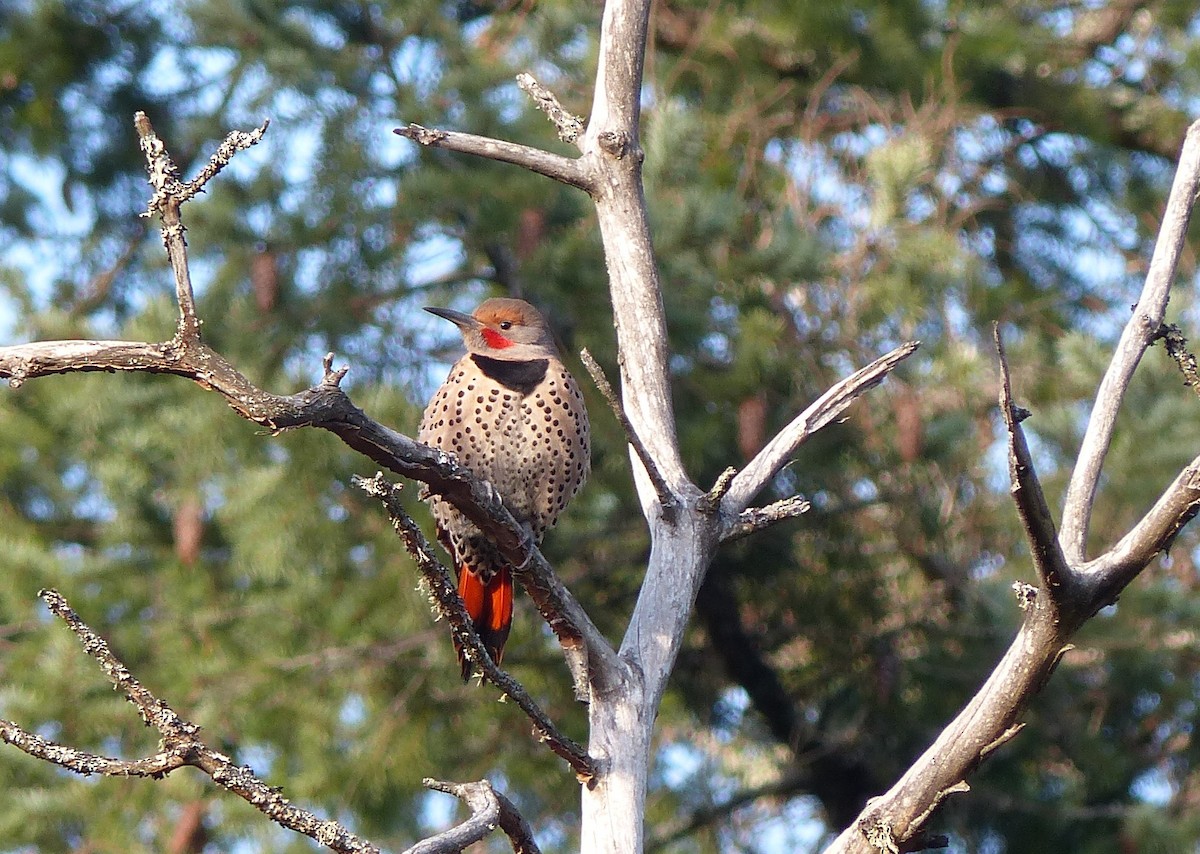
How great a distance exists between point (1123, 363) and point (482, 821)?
1615 millimetres

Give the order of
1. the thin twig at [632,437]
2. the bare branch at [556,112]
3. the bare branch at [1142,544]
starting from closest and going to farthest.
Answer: the thin twig at [632,437]
the bare branch at [1142,544]
the bare branch at [556,112]

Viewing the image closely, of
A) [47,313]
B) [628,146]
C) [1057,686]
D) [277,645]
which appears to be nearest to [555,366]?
[628,146]

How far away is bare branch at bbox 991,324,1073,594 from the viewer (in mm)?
2611

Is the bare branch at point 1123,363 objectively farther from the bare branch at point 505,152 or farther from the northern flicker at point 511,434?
the northern flicker at point 511,434

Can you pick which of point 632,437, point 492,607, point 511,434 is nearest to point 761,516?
point 632,437

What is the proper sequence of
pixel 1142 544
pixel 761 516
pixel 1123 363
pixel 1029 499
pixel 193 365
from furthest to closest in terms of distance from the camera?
pixel 761 516
pixel 1123 363
pixel 1142 544
pixel 1029 499
pixel 193 365

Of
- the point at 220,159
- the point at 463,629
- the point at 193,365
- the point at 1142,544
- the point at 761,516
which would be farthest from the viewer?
the point at 761,516

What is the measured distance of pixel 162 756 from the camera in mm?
2604

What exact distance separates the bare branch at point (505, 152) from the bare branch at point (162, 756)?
1408mm

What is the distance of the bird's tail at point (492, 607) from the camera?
434 cm

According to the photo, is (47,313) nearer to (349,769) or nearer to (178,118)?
(178,118)

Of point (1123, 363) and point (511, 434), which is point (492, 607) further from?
point (1123, 363)

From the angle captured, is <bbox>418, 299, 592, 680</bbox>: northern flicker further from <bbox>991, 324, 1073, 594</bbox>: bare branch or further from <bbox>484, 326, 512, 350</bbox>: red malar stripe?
<bbox>991, 324, 1073, 594</bbox>: bare branch

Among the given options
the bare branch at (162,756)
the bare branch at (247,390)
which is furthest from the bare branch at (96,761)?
the bare branch at (247,390)
